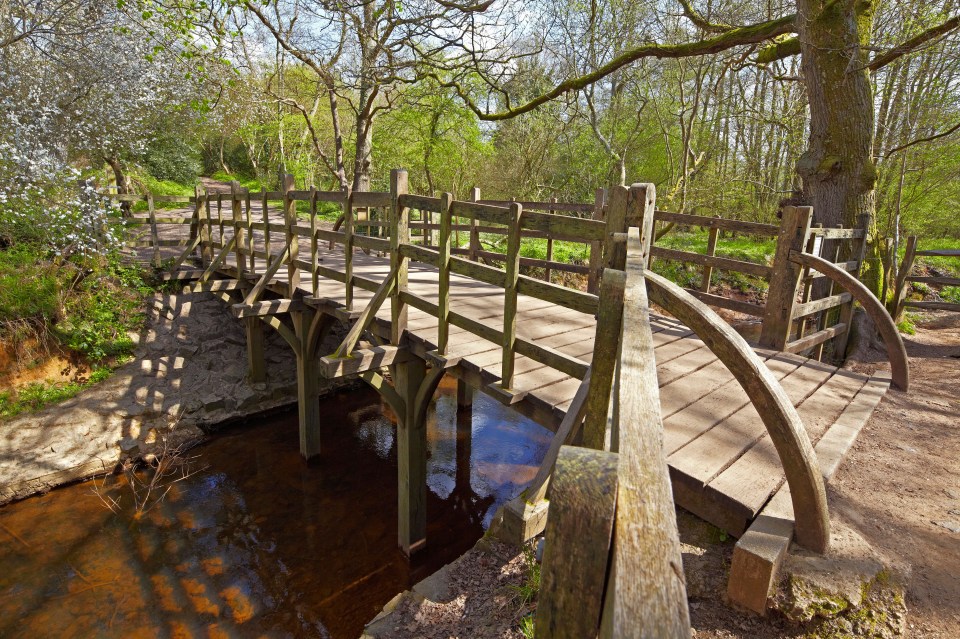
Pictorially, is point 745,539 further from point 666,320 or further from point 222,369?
point 222,369

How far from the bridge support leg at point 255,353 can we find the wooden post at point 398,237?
5.32m

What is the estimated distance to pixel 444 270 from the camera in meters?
4.23

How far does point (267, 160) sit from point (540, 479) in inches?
1378

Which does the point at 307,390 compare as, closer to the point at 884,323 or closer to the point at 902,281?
the point at 884,323

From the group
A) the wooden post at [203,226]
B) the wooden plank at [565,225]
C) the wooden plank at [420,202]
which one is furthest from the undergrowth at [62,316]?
the wooden plank at [565,225]

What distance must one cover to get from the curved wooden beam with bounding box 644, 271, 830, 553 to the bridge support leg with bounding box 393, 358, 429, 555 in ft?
11.7

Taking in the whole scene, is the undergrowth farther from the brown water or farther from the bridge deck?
the bridge deck

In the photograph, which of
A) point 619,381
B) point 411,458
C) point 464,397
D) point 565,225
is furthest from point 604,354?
point 464,397

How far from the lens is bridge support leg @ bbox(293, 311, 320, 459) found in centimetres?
714

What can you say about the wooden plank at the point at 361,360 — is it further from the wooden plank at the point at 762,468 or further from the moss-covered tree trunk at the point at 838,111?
the moss-covered tree trunk at the point at 838,111

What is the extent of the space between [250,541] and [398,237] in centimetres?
442

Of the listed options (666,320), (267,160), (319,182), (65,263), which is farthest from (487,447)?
(267,160)

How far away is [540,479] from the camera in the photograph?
7.34 feet

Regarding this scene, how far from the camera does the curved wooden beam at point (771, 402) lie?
6.32 ft
